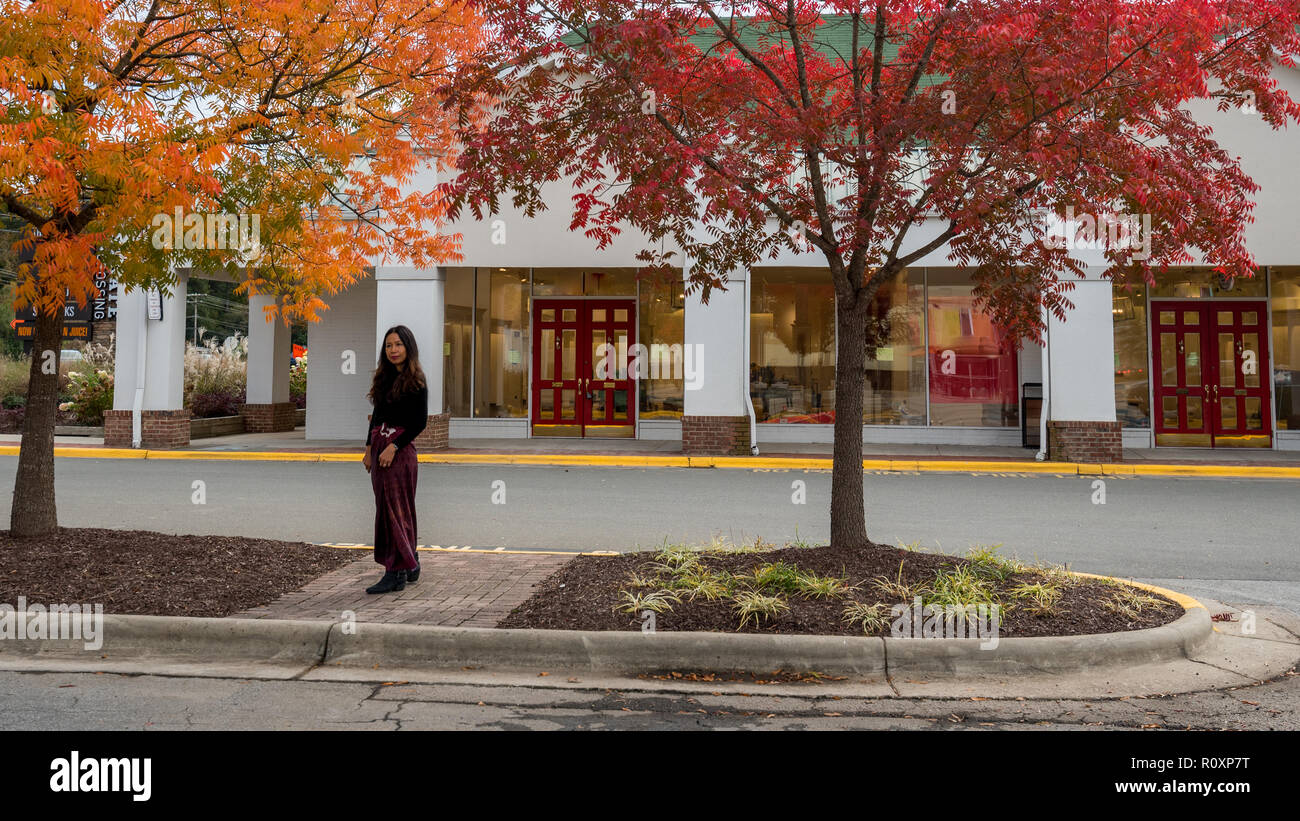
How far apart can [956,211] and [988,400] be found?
1529 cm

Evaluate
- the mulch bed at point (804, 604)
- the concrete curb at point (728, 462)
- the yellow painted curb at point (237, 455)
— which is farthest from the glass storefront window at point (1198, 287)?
the yellow painted curb at point (237, 455)

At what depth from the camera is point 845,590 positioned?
565 centimetres

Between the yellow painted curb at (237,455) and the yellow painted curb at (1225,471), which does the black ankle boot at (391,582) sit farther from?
the yellow painted curb at (1225,471)

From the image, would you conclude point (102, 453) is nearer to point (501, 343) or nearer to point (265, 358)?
point (265, 358)

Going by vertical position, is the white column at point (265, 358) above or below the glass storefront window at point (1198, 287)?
below

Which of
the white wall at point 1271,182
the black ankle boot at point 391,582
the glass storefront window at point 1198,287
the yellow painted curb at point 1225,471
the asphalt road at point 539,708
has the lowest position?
the asphalt road at point 539,708

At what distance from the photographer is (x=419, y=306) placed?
59.8ft

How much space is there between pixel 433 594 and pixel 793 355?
582 inches

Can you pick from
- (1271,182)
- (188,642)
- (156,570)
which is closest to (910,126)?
(188,642)

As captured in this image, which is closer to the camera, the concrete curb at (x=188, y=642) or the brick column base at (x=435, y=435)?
the concrete curb at (x=188, y=642)

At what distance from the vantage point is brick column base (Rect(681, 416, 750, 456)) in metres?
17.2

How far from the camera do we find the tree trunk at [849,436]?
6395 mm

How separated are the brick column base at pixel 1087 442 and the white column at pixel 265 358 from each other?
17.5 m

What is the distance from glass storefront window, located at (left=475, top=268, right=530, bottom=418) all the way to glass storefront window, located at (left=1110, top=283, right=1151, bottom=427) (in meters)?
12.6
